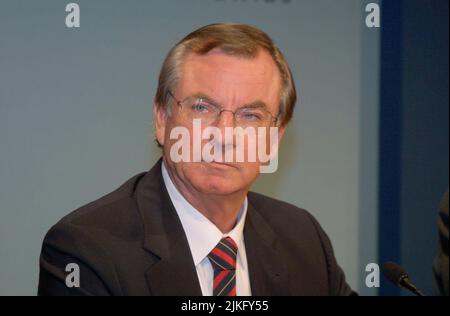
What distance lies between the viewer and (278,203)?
2104 mm

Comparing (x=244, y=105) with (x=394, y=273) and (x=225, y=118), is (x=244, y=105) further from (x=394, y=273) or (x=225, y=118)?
(x=394, y=273)

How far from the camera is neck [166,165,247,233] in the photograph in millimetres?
1939

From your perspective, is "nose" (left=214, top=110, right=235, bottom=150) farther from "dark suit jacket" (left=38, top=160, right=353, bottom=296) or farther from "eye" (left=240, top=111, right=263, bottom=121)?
"dark suit jacket" (left=38, top=160, right=353, bottom=296)

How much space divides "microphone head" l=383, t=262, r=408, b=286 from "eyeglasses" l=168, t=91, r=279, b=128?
624 mm

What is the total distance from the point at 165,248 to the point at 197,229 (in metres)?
0.12

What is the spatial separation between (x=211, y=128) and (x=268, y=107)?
0.19 m

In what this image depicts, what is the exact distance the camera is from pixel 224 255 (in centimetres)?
191

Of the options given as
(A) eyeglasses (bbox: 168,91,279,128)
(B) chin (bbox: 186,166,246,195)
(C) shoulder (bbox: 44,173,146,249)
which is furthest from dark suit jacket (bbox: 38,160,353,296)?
Answer: (A) eyeglasses (bbox: 168,91,279,128)

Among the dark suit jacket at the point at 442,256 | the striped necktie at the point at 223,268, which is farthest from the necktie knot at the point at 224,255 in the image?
the dark suit jacket at the point at 442,256

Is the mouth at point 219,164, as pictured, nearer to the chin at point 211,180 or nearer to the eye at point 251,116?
the chin at point 211,180

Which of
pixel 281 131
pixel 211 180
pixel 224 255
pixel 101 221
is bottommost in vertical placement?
pixel 224 255

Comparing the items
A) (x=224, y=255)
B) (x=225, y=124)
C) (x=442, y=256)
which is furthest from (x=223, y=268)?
(x=442, y=256)

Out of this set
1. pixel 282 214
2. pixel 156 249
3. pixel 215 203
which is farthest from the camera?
pixel 282 214

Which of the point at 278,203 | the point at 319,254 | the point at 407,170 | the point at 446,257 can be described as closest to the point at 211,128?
the point at 278,203
